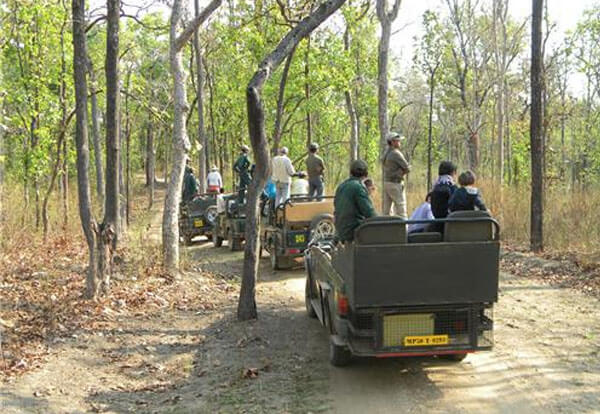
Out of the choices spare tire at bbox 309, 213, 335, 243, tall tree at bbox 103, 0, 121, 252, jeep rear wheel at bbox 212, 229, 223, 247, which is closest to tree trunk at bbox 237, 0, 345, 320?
tall tree at bbox 103, 0, 121, 252

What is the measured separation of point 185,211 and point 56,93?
19.3 feet

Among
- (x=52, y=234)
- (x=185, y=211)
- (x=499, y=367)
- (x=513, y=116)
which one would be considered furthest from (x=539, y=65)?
(x=513, y=116)

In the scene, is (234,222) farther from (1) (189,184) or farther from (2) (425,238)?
(2) (425,238)

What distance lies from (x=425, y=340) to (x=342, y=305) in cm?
90

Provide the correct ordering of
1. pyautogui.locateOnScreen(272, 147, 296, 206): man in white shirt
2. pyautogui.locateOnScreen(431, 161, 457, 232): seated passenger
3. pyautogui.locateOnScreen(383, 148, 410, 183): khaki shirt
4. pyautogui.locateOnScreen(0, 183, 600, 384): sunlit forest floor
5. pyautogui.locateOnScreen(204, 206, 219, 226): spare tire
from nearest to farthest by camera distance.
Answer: pyautogui.locateOnScreen(0, 183, 600, 384): sunlit forest floor → pyautogui.locateOnScreen(431, 161, 457, 232): seated passenger → pyautogui.locateOnScreen(383, 148, 410, 183): khaki shirt → pyautogui.locateOnScreen(272, 147, 296, 206): man in white shirt → pyautogui.locateOnScreen(204, 206, 219, 226): spare tire

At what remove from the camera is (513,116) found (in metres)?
43.8

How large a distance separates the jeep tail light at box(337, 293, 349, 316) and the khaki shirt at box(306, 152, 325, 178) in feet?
30.6

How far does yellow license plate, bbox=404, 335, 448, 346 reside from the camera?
6.00 meters

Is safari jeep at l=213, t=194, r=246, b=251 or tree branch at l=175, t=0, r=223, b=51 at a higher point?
tree branch at l=175, t=0, r=223, b=51

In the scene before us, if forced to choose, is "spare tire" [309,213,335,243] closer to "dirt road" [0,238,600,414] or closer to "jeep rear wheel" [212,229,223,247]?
"dirt road" [0,238,600,414]

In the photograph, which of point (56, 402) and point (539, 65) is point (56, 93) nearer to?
point (539, 65)

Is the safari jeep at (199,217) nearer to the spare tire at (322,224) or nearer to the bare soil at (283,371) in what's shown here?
the spare tire at (322,224)

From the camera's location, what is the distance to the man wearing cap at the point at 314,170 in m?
15.5

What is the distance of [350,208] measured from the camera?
701 cm
